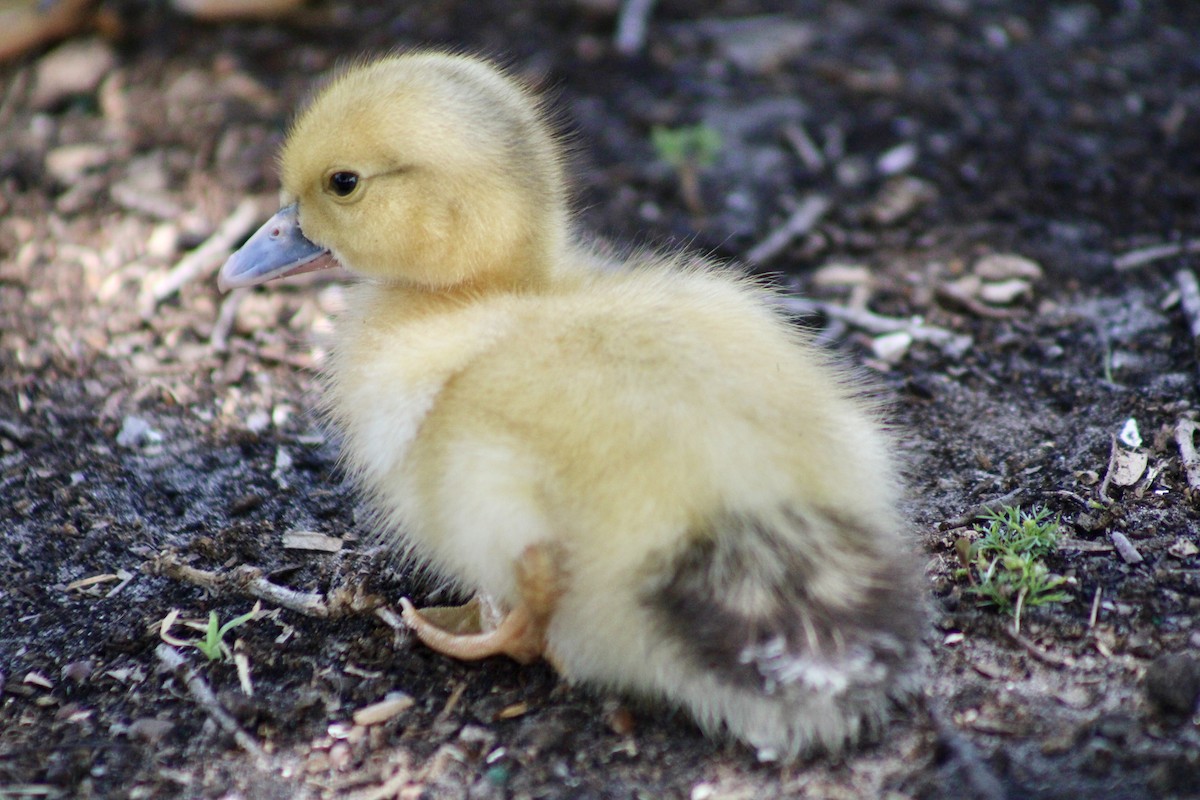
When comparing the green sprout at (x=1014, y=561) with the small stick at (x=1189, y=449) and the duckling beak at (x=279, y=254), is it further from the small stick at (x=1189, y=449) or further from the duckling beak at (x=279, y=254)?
the duckling beak at (x=279, y=254)

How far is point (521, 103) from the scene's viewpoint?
2.95 meters

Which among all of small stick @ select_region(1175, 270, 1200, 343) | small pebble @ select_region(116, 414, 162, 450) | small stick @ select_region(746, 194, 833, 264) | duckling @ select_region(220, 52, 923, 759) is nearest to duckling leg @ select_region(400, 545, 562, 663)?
duckling @ select_region(220, 52, 923, 759)

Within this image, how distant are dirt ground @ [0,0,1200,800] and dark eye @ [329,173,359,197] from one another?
77 cm

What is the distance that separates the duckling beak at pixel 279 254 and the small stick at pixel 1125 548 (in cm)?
191

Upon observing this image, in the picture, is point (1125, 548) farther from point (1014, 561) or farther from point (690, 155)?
point (690, 155)

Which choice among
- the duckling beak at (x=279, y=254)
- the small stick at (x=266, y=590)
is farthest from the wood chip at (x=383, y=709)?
the duckling beak at (x=279, y=254)

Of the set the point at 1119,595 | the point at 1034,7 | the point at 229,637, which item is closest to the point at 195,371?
the point at 229,637

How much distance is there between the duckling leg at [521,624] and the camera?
2285 mm

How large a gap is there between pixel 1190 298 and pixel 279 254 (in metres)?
2.59

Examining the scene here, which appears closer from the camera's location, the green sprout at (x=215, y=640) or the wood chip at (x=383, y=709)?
the wood chip at (x=383, y=709)

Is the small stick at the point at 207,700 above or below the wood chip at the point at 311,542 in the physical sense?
below

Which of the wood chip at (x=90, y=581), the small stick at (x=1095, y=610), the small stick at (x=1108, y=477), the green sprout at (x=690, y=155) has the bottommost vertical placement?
the small stick at (x=1095, y=610)

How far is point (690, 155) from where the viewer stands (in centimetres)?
454

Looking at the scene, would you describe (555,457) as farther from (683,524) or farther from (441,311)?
(441,311)
